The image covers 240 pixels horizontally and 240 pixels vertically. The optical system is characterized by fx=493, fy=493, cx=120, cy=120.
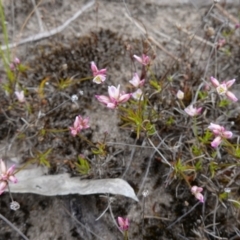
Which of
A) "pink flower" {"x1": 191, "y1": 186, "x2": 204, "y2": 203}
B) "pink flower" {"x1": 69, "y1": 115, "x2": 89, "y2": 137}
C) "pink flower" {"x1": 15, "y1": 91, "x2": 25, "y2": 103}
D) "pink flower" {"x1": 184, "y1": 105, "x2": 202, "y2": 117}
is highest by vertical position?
"pink flower" {"x1": 184, "y1": 105, "x2": 202, "y2": 117}

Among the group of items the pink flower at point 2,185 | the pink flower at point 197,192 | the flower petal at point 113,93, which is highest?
the flower petal at point 113,93

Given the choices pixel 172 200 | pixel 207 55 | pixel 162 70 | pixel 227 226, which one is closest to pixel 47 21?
pixel 162 70

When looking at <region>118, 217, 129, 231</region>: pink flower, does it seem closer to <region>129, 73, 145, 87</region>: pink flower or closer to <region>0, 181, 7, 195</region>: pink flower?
<region>0, 181, 7, 195</region>: pink flower

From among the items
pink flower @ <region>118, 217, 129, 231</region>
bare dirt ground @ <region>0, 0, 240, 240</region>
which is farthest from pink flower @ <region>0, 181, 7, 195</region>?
pink flower @ <region>118, 217, 129, 231</region>

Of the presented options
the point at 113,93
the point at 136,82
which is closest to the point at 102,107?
the point at 136,82

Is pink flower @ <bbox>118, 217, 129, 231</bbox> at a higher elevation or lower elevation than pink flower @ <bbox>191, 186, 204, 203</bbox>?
lower

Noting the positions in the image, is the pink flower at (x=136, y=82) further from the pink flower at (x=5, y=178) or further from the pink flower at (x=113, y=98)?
the pink flower at (x=5, y=178)

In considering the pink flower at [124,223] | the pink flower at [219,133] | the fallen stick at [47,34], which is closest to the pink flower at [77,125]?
the pink flower at [124,223]

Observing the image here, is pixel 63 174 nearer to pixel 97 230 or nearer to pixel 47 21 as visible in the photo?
pixel 97 230
